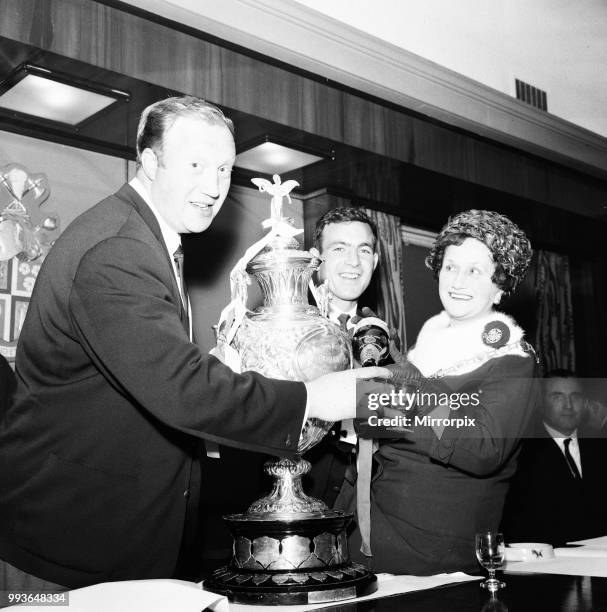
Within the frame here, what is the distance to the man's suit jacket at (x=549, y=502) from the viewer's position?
257 centimetres

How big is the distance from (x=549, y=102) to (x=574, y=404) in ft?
Answer: 5.02

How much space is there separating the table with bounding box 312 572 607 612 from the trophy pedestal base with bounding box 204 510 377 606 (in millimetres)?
62

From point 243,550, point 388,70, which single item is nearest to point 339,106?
point 388,70

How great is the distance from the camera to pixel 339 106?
286cm

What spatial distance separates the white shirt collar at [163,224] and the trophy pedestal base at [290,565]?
586 mm

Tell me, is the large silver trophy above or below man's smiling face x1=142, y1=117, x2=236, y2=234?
below

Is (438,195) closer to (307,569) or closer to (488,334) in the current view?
(488,334)

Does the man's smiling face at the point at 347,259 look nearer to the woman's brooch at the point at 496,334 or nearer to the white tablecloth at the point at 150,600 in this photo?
the woman's brooch at the point at 496,334

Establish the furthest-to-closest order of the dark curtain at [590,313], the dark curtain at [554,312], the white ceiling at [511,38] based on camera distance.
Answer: the dark curtain at [590,313]
the dark curtain at [554,312]
the white ceiling at [511,38]

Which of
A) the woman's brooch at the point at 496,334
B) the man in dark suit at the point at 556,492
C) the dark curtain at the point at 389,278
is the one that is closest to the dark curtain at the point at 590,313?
the dark curtain at the point at 389,278

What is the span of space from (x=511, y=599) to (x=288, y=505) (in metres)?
0.41

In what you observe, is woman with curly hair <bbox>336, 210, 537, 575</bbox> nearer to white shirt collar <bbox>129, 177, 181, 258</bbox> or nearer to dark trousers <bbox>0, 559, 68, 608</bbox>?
white shirt collar <bbox>129, 177, 181, 258</bbox>

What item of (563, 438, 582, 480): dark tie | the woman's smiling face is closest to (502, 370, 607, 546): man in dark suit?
(563, 438, 582, 480): dark tie

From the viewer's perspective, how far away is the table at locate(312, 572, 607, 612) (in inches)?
42.4
